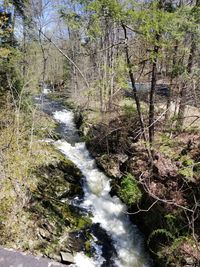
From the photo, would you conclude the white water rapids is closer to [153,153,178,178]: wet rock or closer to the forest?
the forest

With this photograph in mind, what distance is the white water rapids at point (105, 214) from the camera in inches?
362

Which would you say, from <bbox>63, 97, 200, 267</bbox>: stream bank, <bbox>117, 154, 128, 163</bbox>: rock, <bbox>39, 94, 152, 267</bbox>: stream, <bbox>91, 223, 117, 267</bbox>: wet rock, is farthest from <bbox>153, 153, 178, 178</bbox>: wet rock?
<bbox>91, 223, 117, 267</bbox>: wet rock

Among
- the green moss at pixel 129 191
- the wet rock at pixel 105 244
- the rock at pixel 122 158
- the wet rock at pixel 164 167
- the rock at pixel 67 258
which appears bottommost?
the wet rock at pixel 105 244

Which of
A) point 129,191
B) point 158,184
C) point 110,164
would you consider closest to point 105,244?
point 129,191

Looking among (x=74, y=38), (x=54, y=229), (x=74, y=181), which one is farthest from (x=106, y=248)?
(x=74, y=38)

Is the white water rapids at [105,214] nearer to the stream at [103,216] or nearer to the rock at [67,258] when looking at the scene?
the stream at [103,216]

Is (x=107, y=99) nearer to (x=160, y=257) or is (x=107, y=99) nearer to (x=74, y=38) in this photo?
(x=160, y=257)

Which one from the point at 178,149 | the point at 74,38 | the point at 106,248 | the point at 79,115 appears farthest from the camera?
the point at 74,38

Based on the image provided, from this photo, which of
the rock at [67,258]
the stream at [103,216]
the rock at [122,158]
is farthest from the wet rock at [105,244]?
the rock at [122,158]

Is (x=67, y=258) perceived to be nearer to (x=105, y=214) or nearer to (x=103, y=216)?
(x=103, y=216)

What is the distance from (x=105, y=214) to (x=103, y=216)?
15 cm

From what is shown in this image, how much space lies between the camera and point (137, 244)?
391 inches

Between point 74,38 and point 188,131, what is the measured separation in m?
17.6

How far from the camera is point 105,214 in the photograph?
37.2 feet
